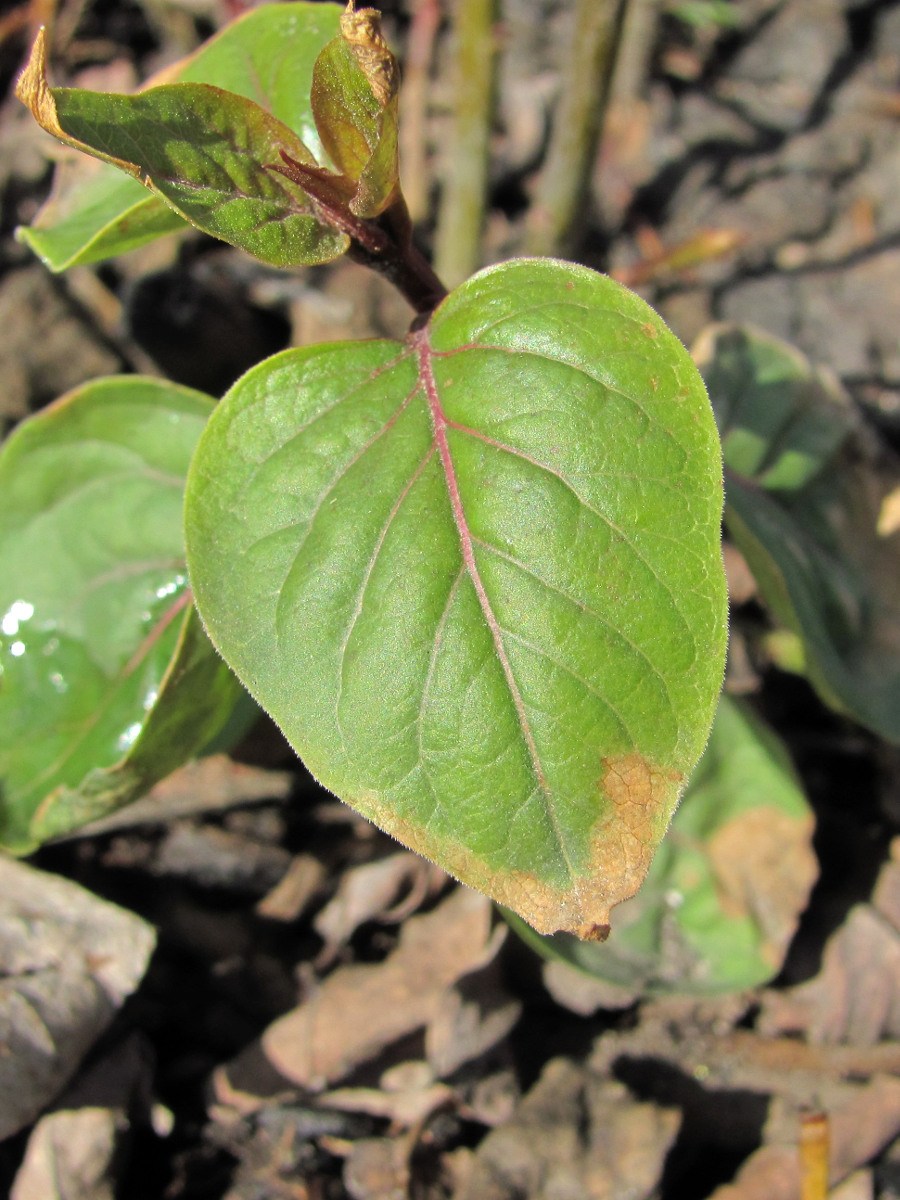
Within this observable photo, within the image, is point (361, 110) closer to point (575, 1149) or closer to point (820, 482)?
point (820, 482)

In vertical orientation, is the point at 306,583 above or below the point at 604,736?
above

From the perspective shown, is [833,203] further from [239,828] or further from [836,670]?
[239,828]

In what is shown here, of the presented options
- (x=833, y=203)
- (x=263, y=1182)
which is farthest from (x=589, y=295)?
(x=833, y=203)

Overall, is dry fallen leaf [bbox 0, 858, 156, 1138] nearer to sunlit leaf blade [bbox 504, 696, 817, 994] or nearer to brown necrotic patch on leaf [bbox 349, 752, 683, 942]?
sunlit leaf blade [bbox 504, 696, 817, 994]

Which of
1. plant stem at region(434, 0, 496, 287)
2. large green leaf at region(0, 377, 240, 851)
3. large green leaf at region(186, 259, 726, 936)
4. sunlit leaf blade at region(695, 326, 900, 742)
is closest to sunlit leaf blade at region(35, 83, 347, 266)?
large green leaf at region(186, 259, 726, 936)

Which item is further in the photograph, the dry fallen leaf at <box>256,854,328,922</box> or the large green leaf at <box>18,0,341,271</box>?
the dry fallen leaf at <box>256,854,328,922</box>

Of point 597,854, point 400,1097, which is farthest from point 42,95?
point 400,1097
